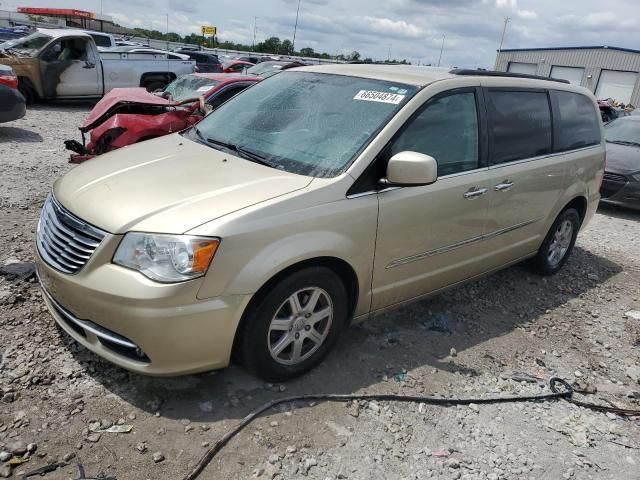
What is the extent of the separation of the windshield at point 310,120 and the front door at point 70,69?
10.9 meters

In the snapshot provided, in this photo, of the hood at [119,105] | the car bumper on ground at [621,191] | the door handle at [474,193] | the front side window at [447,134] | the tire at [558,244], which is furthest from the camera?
the car bumper on ground at [621,191]

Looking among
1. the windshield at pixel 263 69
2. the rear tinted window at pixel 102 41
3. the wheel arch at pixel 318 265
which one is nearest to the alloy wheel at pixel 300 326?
the wheel arch at pixel 318 265

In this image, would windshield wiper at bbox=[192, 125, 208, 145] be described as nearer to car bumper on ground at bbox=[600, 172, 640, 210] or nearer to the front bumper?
the front bumper

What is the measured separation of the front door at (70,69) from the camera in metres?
12.9

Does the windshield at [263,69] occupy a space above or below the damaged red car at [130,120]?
above

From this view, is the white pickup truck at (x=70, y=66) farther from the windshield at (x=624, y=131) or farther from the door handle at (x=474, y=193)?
the door handle at (x=474, y=193)

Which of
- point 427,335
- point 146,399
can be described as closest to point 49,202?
point 146,399

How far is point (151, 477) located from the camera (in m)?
2.46

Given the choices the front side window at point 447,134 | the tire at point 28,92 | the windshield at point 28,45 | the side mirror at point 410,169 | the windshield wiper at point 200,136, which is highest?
the front side window at point 447,134

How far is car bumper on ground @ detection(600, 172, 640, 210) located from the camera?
26.8 ft

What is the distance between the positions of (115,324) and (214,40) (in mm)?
66262

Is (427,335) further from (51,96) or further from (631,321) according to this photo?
(51,96)

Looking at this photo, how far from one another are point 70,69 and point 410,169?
502 inches

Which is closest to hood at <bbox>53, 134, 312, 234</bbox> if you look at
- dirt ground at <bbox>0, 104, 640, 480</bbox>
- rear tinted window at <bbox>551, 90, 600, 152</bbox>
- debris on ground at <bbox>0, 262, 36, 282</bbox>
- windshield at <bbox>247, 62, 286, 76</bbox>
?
dirt ground at <bbox>0, 104, 640, 480</bbox>
